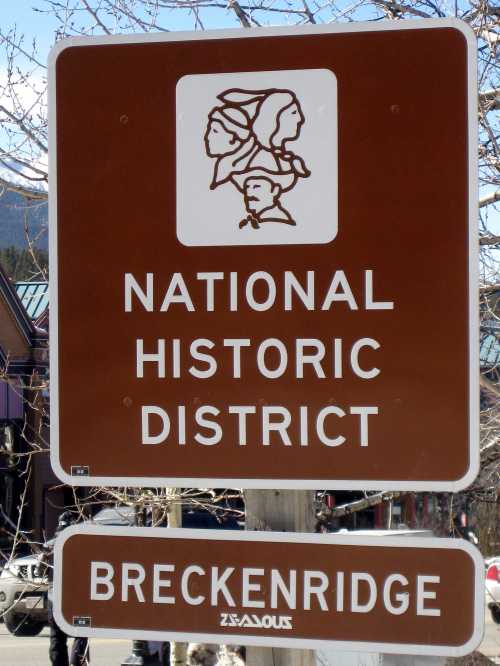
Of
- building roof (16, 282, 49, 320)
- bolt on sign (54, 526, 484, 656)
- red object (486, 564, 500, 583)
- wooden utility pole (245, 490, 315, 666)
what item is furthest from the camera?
building roof (16, 282, 49, 320)

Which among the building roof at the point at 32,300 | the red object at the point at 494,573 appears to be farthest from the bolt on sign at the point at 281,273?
the building roof at the point at 32,300

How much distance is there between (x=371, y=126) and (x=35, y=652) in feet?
44.2

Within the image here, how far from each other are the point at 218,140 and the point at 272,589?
653 mm

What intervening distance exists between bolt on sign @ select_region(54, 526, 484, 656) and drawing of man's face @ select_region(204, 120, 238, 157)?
56cm

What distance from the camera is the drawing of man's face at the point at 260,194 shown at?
1512mm

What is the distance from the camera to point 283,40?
158 cm

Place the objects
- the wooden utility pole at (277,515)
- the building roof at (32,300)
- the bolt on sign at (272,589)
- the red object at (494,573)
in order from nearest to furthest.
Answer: the bolt on sign at (272,589), the wooden utility pole at (277,515), the red object at (494,573), the building roof at (32,300)

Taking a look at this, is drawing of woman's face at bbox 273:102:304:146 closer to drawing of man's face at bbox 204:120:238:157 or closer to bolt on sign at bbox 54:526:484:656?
drawing of man's face at bbox 204:120:238:157

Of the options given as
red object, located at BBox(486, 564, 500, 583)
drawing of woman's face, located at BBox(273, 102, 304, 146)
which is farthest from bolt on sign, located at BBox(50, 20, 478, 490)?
red object, located at BBox(486, 564, 500, 583)

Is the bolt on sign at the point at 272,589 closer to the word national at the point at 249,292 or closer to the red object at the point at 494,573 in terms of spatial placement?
the word national at the point at 249,292

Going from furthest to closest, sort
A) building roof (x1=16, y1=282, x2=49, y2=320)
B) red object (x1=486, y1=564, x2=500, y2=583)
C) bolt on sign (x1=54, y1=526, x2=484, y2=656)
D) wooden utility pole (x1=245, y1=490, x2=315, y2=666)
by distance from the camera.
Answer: building roof (x1=16, y1=282, x2=49, y2=320)
red object (x1=486, y1=564, x2=500, y2=583)
wooden utility pole (x1=245, y1=490, x2=315, y2=666)
bolt on sign (x1=54, y1=526, x2=484, y2=656)

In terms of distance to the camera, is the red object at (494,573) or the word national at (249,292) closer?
the word national at (249,292)

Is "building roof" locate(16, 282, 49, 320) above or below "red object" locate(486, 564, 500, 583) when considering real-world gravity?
above

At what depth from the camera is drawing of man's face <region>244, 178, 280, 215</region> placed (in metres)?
1.51
